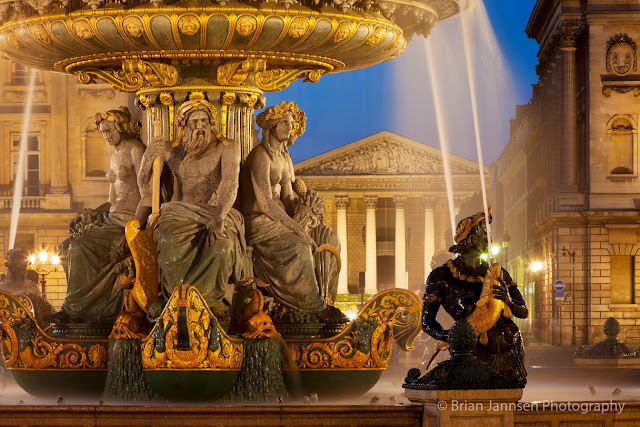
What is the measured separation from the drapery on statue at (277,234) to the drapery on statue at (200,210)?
0.22 meters

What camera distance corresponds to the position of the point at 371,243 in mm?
108625

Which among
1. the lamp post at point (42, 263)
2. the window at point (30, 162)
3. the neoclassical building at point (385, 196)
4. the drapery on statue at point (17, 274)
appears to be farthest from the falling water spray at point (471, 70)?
the neoclassical building at point (385, 196)

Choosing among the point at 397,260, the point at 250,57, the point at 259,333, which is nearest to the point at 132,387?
the point at 259,333

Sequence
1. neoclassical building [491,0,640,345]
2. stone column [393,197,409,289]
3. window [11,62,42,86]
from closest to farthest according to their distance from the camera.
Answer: window [11,62,42,86] → neoclassical building [491,0,640,345] → stone column [393,197,409,289]

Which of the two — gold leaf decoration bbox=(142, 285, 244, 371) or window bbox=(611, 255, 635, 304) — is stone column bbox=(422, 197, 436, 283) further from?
gold leaf decoration bbox=(142, 285, 244, 371)

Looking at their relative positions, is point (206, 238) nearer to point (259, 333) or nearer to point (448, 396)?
point (259, 333)

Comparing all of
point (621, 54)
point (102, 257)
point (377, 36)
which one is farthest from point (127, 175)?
point (621, 54)

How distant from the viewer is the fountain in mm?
9305

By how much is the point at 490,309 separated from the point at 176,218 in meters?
2.18

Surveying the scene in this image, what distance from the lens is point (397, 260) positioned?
108 meters

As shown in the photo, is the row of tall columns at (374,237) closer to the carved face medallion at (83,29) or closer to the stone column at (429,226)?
the stone column at (429,226)

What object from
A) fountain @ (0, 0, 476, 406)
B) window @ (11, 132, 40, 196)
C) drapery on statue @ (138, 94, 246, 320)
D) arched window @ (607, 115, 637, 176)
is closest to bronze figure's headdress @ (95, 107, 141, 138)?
fountain @ (0, 0, 476, 406)

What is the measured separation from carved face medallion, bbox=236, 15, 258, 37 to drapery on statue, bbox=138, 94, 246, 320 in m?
0.53

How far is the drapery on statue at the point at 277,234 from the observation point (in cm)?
998
